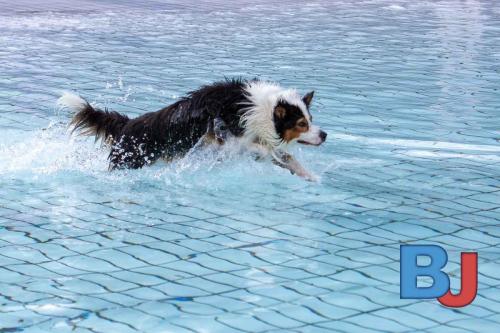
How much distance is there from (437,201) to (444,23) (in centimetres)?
810

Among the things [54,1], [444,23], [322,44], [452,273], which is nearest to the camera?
[452,273]

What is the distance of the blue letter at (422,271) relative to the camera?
4.39 meters

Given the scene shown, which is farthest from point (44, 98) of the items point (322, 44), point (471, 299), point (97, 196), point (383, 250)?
point (471, 299)

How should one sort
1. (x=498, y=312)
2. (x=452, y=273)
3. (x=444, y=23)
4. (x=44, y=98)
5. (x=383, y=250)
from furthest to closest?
(x=444, y=23), (x=44, y=98), (x=383, y=250), (x=452, y=273), (x=498, y=312)

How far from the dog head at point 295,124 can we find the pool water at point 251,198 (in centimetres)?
28

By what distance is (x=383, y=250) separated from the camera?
4984 millimetres

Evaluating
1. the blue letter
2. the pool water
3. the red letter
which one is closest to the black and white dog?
the pool water

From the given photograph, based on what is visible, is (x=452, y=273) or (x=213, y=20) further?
(x=213, y=20)

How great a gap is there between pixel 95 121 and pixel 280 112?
115 cm

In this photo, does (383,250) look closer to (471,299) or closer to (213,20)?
(471,299)

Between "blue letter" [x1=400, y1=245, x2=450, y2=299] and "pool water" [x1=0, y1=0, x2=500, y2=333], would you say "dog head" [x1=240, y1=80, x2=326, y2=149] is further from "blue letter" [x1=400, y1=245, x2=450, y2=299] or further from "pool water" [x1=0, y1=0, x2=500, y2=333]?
"blue letter" [x1=400, y1=245, x2=450, y2=299]

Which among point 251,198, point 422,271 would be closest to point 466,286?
point 422,271

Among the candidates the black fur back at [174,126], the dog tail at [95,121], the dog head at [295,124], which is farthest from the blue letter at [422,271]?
the dog tail at [95,121]

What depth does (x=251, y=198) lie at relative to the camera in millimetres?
5984
